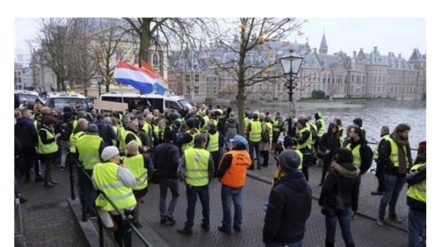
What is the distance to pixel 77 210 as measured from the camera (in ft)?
21.6

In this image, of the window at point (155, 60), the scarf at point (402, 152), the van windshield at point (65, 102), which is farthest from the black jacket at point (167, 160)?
the window at point (155, 60)

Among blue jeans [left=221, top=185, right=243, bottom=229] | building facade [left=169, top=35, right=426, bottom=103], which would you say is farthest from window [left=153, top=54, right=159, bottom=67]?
blue jeans [left=221, top=185, right=243, bottom=229]

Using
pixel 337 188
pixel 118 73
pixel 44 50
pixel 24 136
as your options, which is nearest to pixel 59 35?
pixel 44 50

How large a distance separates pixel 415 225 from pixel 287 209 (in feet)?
7.64

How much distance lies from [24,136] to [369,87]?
71519mm

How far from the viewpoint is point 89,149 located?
6.94 meters

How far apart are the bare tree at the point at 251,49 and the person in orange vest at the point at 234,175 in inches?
247

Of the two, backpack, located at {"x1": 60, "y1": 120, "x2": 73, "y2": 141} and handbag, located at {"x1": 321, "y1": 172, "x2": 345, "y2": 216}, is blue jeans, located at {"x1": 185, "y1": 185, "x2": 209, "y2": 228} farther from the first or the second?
backpack, located at {"x1": 60, "y1": 120, "x2": 73, "y2": 141}

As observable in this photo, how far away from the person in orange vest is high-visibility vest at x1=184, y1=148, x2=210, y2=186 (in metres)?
0.27

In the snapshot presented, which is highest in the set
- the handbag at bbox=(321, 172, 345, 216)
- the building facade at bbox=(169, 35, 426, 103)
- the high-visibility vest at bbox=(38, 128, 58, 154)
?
the building facade at bbox=(169, 35, 426, 103)

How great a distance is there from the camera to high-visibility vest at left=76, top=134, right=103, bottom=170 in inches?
A: 273

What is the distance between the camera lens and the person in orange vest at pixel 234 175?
618cm

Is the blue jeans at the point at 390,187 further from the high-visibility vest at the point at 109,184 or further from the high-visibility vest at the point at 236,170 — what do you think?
the high-visibility vest at the point at 109,184
